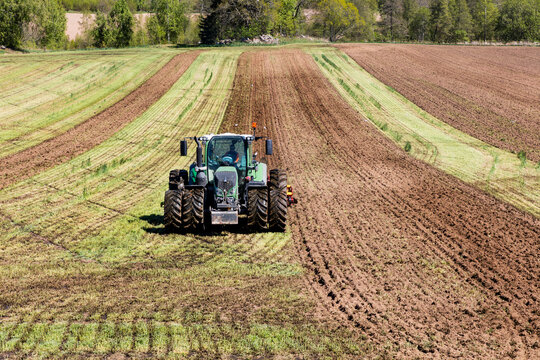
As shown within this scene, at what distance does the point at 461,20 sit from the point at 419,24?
944 cm

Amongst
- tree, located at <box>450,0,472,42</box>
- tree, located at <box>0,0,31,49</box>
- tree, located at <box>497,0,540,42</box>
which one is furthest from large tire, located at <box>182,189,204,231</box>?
tree, located at <box>497,0,540,42</box>

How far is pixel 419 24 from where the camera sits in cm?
10412

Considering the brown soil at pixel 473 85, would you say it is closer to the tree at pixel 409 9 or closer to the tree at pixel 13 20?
the tree at pixel 13 20

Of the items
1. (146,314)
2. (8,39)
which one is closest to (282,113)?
(146,314)

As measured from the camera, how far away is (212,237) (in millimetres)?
12812

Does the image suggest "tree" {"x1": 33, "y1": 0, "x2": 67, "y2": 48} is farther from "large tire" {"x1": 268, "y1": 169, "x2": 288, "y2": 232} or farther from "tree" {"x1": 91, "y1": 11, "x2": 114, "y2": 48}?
"large tire" {"x1": 268, "y1": 169, "x2": 288, "y2": 232}

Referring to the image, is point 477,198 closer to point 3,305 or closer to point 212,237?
point 212,237

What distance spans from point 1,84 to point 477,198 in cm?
3197

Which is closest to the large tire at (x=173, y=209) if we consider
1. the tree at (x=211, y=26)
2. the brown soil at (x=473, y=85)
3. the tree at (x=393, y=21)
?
the brown soil at (x=473, y=85)

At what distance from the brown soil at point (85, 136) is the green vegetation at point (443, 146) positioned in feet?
40.4

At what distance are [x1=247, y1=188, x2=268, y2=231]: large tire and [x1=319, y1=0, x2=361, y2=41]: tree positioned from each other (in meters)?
79.1

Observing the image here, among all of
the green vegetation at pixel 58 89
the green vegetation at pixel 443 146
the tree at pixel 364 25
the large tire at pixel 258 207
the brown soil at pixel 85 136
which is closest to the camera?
the large tire at pixel 258 207

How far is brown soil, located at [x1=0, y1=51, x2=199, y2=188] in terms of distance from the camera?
2022 centimetres

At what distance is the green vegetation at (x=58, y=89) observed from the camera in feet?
88.3
